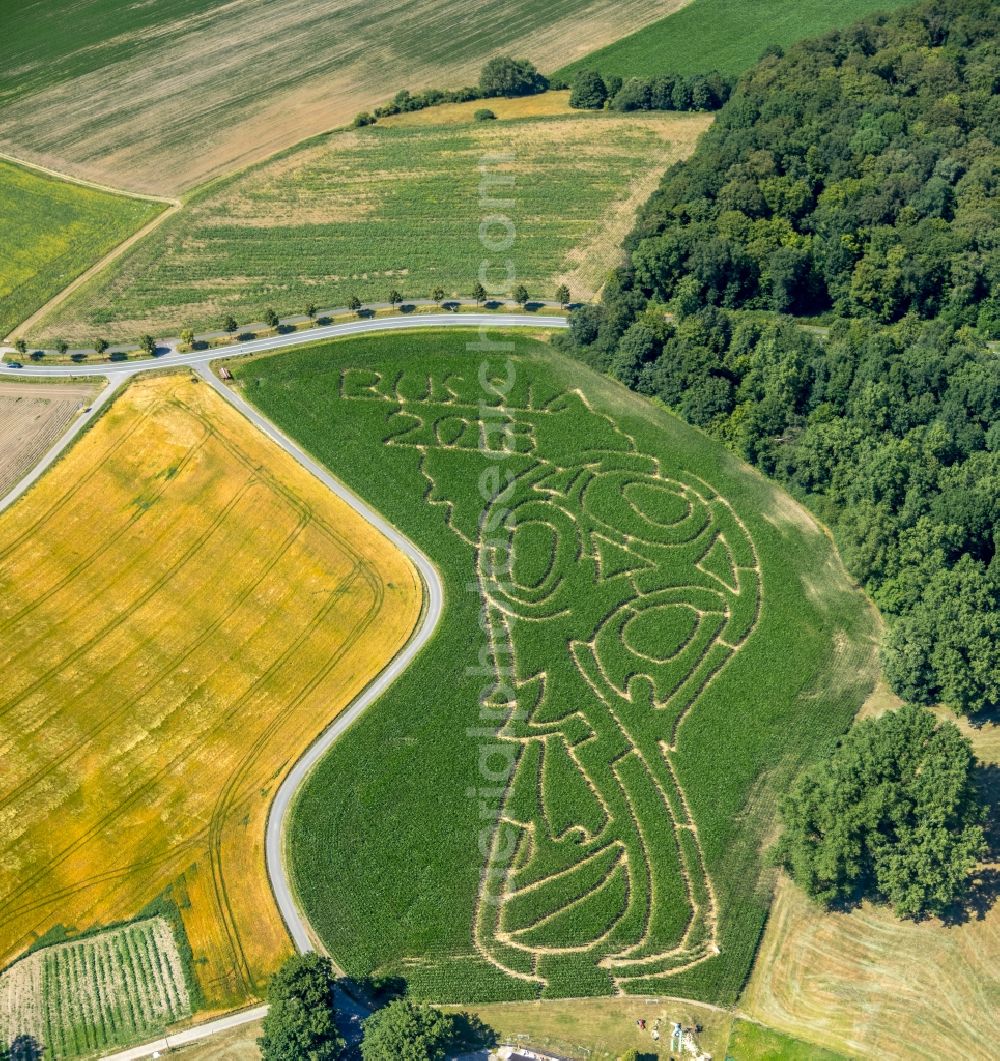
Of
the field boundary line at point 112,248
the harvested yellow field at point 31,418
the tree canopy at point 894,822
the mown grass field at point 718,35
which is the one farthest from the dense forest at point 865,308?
the field boundary line at point 112,248

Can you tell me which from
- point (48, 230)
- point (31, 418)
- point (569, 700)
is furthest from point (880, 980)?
point (48, 230)

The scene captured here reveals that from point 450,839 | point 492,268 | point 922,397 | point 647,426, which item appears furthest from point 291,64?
point 450,839

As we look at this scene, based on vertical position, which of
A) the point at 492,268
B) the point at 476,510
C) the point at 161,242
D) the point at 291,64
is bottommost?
the point at 476,510

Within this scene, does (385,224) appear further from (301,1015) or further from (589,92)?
(301,1015)

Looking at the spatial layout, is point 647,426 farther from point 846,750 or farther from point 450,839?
point 450,839

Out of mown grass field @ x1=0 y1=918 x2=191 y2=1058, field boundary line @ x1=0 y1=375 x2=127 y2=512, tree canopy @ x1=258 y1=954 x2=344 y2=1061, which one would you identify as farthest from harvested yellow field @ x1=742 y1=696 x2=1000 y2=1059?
field boundary line @ x1=0 y1=375 x2=127 y2=512

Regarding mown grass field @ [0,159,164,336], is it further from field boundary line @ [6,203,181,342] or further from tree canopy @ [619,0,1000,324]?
tree canopy @ [619,0,1000,324]
